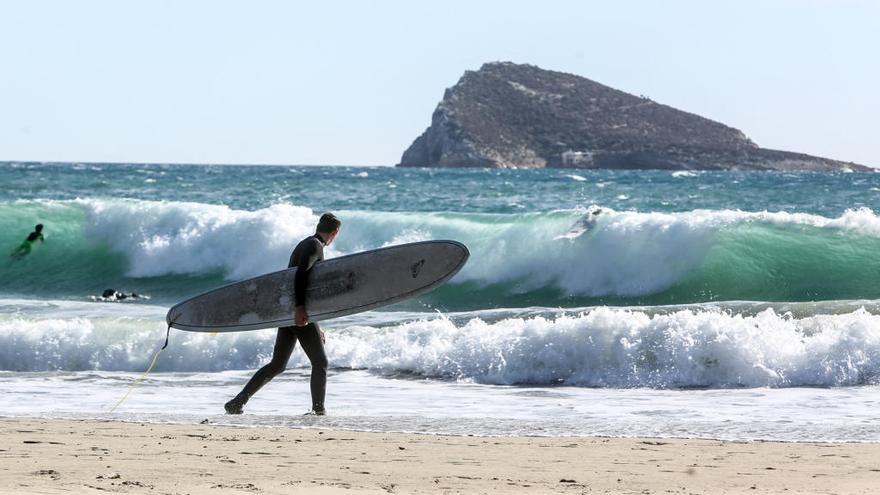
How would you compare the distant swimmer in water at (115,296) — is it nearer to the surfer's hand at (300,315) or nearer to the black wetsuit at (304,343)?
the black wetsuit at (304,343)

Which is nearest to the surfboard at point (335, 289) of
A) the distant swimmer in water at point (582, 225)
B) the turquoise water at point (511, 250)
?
the turquoise water at point (511, 250)

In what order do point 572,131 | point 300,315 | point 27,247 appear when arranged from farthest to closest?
point 572,131 < point 27,247 < point 300,315

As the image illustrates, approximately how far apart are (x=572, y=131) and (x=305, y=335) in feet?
341

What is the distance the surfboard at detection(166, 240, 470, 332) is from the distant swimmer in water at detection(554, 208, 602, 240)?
964 centimetres

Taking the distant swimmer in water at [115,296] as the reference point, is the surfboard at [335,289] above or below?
above

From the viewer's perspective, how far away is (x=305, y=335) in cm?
785

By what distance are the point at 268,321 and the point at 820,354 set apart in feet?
14.7

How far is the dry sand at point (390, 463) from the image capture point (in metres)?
5.11

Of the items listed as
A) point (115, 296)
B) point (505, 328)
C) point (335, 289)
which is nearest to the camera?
point (335, 289)

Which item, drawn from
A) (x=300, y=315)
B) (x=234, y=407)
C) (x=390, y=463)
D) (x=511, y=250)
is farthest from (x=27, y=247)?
(x=390, y=463)

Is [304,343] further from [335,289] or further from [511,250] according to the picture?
[511,250]

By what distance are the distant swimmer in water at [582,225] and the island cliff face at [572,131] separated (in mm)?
86896

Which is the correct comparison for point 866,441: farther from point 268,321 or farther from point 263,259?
point 263,259

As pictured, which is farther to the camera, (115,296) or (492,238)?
(492,238)
